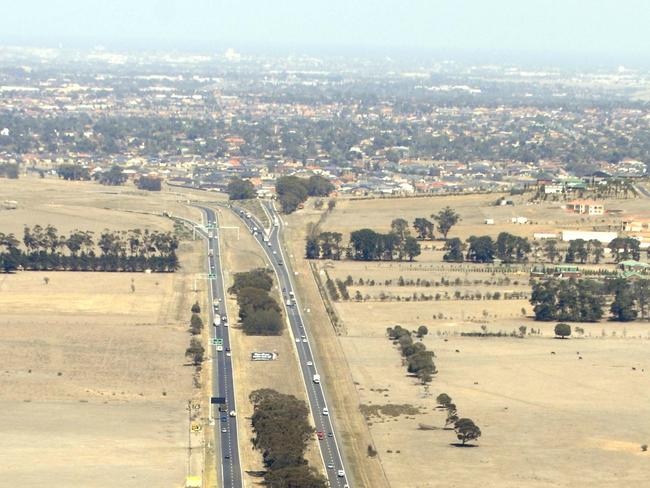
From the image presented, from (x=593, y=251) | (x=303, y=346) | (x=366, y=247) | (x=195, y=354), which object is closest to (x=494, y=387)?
(x=303, y=346)

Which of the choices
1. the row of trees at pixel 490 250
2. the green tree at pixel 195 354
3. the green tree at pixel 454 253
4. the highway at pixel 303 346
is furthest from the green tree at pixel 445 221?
the green tree at pixel 195 354

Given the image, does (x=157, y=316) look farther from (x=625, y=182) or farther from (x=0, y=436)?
(x=625, y=182)

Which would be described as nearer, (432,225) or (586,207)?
(432,225)

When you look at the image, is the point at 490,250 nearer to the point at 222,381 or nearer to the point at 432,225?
the point at 432,225

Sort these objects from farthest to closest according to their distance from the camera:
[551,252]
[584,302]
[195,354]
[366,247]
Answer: [366,247] → [551,252] → [584,302] → [195,354]

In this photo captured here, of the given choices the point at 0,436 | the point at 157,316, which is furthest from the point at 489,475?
the point at 157,316

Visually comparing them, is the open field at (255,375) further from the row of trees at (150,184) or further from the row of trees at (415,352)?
the row of trees at (150,184)

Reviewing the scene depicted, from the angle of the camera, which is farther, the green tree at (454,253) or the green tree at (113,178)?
the green tree at (113,178)
